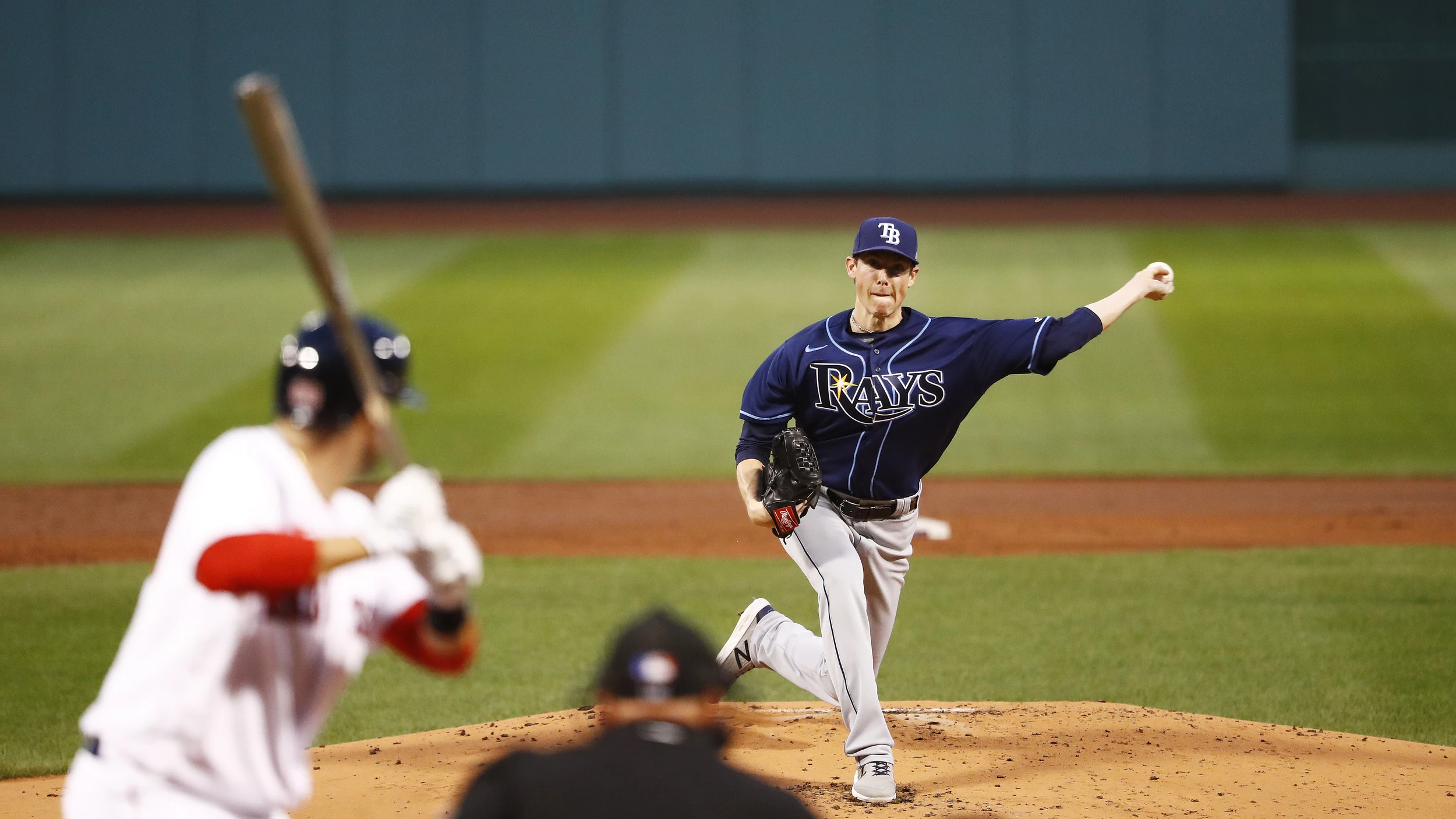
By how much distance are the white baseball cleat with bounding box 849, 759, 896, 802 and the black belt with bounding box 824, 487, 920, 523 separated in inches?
34.3

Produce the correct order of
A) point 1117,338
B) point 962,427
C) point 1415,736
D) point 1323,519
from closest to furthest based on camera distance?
point 1415,736 < point 1323,519 < point 962,427 < point 1117,338

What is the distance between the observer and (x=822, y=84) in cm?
2562

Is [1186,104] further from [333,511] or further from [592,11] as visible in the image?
[333,511]

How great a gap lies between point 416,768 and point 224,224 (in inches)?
778

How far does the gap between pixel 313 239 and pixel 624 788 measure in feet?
4.15

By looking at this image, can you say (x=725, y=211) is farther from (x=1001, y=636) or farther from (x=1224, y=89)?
(x=1001, y=636)

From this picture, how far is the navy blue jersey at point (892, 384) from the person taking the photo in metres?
5.63

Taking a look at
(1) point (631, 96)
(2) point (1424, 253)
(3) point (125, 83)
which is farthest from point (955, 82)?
(3) point (125, 83)

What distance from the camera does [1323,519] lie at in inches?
431

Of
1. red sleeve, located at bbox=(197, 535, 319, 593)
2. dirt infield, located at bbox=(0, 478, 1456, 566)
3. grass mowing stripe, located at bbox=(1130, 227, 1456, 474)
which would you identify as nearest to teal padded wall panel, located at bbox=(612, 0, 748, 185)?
grass mowing stripe, located at bbox=(1130, 227, 1456, 474)

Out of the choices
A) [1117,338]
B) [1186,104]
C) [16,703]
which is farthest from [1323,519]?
[1186,104]

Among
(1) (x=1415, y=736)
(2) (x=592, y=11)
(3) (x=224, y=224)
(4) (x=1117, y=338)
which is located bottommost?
(1) (x=1415, y=736)

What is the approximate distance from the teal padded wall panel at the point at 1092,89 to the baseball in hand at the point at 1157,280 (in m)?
20.4

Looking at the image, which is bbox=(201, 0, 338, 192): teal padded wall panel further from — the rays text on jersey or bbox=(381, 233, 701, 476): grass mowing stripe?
the rays text on jersey
